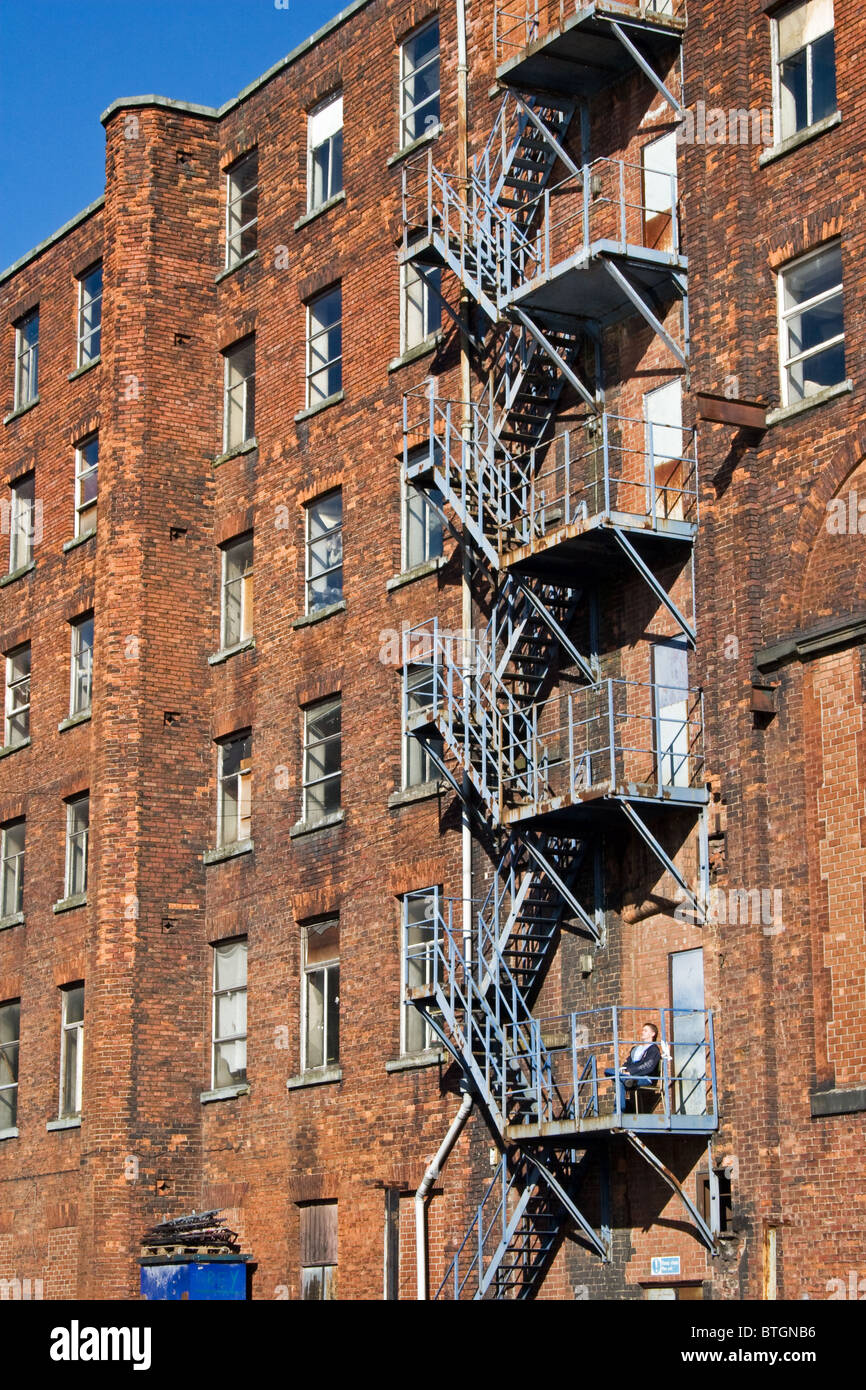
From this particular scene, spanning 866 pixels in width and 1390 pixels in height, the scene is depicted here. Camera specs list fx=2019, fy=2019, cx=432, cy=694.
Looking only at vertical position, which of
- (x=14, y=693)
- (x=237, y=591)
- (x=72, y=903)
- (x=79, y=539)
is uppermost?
(x=79, y=539)

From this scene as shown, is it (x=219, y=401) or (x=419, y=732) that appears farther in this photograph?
(x=219, y=401)

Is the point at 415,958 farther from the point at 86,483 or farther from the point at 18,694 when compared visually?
the point at 18,694

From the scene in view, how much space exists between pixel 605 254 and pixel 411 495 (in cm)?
644

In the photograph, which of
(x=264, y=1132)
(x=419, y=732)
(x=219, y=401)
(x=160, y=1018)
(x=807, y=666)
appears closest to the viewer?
(x=807, y=666)

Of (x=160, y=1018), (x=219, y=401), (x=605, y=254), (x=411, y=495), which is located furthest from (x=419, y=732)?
(x=219, y=401)

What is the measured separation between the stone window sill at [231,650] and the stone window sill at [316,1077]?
7063 mm

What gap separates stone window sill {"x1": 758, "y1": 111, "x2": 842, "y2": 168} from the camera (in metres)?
22.0

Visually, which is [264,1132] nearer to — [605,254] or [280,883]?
[280,883]

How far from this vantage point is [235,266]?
1355 inches

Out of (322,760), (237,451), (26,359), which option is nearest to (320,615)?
(322,760)

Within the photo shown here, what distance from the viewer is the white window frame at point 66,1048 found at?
111 ft

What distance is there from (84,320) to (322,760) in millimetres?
12631

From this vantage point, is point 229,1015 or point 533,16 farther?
point 229,1015

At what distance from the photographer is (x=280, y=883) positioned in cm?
3038
